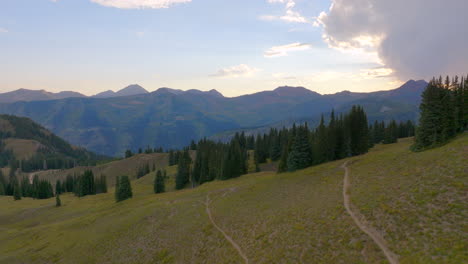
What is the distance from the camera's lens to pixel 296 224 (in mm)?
33156

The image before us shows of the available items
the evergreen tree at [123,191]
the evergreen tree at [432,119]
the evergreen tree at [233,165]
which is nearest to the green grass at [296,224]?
the evergreen tree at [432,119]

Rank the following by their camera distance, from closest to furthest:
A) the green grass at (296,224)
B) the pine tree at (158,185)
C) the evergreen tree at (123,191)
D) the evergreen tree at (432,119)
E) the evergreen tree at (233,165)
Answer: the green grass at (296,224) < the evergreen tree at (432,119) < the evergreen tree at (123,191) < the evergreen tree at (233,165) < the pine tree at (158,185)

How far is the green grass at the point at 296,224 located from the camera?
79.7 feet

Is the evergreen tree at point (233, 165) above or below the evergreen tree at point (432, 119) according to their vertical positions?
below

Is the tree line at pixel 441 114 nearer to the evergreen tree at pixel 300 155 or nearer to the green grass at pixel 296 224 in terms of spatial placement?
the green grass at pixel 296 224

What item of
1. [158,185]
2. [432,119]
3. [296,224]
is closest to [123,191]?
[158,185]

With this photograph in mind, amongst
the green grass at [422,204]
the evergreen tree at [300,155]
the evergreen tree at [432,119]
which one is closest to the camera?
the green grass at [422,204]

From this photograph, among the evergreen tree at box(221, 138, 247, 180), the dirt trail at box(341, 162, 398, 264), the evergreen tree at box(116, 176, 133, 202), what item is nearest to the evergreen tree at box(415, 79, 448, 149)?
the dirt trail at box(341, 162, 398, 264)

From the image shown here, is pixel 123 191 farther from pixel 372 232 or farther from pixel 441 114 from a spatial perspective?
pixel 441 114

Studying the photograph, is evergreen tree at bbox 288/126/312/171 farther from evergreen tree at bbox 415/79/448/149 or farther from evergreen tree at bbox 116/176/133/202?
evergreen tree at bbox 116/176/133/202

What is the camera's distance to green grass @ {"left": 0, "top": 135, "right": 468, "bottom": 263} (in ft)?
79.7

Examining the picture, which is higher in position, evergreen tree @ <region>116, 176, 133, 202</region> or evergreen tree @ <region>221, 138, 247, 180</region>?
evergreen tree @ <region>221, 138, 247, 180</region>

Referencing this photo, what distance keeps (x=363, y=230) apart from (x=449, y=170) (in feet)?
51.5

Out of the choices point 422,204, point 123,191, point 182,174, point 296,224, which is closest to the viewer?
point 422,204
